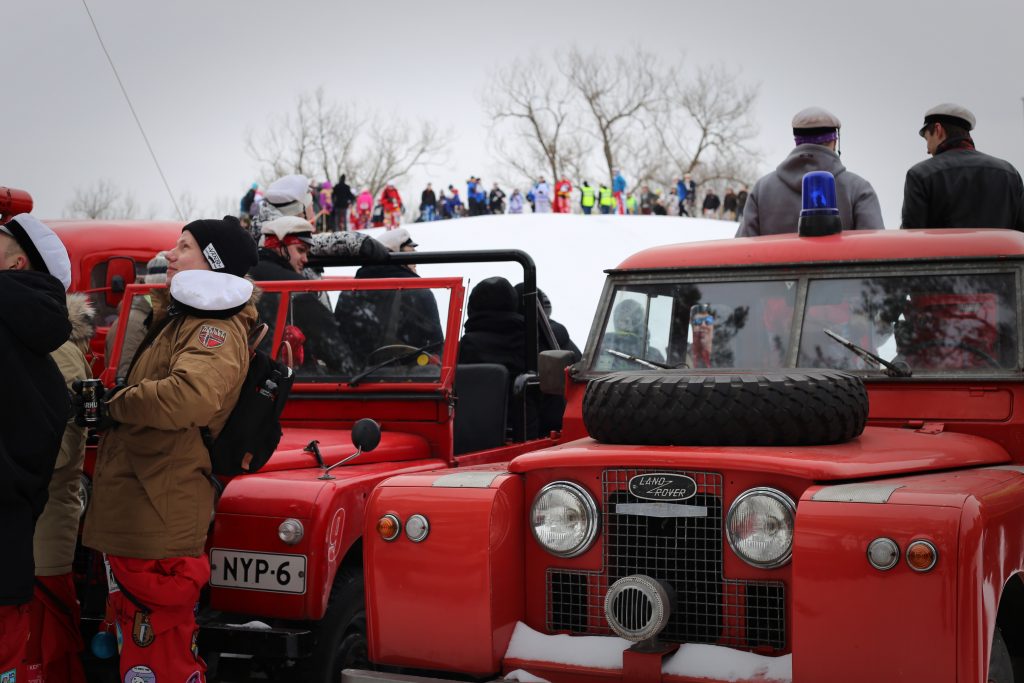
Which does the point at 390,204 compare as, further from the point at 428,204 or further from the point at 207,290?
the point at 207,290

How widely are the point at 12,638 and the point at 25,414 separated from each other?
806mm

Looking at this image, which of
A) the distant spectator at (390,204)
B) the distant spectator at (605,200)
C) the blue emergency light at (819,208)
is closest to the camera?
the blue emergency light at (819,208)

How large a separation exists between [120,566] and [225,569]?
23.2 inches

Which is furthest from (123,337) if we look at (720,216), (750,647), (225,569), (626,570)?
(720,216)

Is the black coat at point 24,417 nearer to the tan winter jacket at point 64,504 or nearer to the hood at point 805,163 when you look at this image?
the tan winter jacket at point 64,504

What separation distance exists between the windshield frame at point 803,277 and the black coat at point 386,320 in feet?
3.00

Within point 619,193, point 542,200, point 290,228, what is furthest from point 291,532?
point 619,193

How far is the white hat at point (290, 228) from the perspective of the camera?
5973 mm

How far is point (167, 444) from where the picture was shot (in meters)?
3.87

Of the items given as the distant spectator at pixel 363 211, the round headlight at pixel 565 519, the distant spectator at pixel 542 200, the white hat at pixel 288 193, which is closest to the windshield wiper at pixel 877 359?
the round headlight at pixel 565 519

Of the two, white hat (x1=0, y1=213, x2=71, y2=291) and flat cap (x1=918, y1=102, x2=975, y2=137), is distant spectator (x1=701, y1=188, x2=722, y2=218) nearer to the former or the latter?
flat cap (x1=918, y1=102, x2=975, y2=137)

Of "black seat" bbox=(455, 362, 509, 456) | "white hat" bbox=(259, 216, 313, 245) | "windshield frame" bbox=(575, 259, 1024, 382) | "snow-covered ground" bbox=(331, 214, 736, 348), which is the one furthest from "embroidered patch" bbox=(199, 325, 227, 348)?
"snow-covered ground" bbox=(331, 214, 736, 348)

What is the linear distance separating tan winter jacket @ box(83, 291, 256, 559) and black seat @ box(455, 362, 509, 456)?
192 cm

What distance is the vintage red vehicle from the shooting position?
2951 mm
